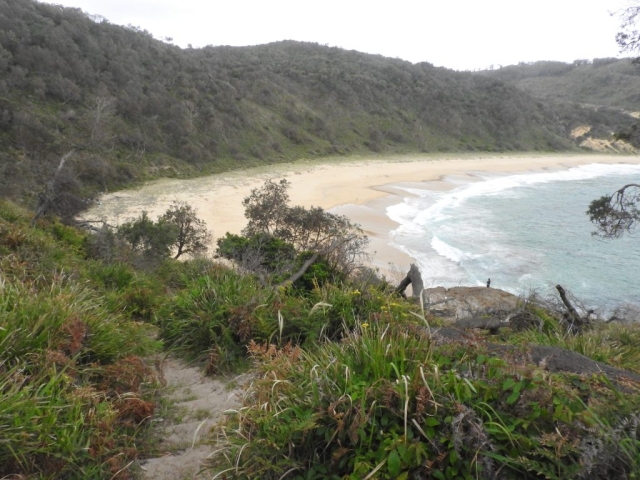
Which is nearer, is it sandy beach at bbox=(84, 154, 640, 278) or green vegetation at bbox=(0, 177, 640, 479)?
green vegetation at bbox=(0, 177, 640, 479)

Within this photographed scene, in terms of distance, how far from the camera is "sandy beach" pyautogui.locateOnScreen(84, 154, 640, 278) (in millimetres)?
20266

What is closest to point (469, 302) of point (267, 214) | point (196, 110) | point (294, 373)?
point (294, 373)

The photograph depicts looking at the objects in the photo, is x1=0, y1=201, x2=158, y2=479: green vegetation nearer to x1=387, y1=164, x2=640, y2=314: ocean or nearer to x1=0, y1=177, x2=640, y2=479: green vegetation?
x1=0, y1=177, x2=640, y2=479: green vegetation

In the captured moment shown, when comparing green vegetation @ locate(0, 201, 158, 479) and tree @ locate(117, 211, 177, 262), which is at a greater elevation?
green vegetation @ locate(0, 201, 158, 479)

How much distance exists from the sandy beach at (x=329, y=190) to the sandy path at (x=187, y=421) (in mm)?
11870

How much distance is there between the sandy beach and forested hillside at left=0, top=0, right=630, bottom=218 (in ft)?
6.41

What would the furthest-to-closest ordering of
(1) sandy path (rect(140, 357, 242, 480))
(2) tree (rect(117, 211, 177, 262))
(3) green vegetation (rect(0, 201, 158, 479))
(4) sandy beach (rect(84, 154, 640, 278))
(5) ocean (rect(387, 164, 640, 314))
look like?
(4) sandy beach (rect(84, 154, 640, 278))
(5) ocean (rect(387, 164, 640, 314))
(2) tree (rect(117, 211, 177, 262))
(1) sandy path (rect(140, 357, 242, 480))
(3) green vegetation (rect(0, 201, 158, 479))

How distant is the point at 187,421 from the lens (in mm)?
3361

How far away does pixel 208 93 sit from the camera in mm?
39750

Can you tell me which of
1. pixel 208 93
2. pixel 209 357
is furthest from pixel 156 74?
pixel 209 357

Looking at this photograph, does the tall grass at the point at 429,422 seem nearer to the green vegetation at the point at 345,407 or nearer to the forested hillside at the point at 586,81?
the green vegetation at the point at 345,407

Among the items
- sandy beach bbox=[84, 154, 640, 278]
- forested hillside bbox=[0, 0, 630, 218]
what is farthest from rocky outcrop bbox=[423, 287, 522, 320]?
forested hillside bbox=[0, 0, 630, 218]

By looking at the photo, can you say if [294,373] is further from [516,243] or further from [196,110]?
[196,110]

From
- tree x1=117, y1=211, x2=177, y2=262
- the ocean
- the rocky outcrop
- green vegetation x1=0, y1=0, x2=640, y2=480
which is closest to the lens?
green vegetation x1=0, y1=0, x2=640, y2=480
